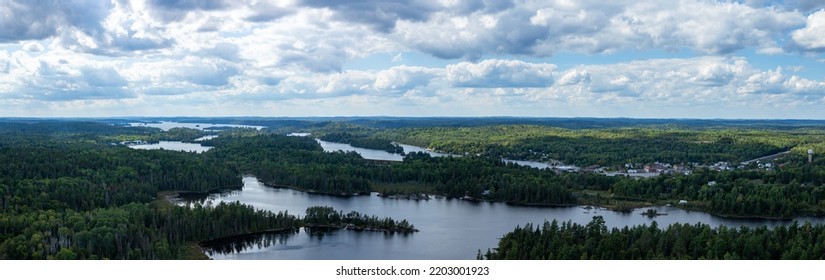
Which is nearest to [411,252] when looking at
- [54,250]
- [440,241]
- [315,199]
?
[440,241]

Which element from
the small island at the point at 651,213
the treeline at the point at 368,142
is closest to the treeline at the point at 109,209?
the small island at the point at 651,213

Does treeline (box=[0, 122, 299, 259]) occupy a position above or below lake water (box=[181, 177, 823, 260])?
above

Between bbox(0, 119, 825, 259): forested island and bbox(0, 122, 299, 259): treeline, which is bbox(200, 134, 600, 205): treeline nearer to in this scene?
bbox(0, 119, 825, 259): forested island

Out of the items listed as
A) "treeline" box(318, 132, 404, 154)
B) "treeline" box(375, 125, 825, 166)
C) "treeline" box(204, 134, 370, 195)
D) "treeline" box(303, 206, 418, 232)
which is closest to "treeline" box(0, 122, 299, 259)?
"treeline" box(303, 206, 418, 232)

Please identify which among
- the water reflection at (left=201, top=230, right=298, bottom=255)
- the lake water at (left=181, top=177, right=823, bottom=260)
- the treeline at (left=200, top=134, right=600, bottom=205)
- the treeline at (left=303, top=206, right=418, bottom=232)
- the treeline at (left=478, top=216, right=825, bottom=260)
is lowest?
the water reflection at (left=201, top=230, right=298, bottom=255)

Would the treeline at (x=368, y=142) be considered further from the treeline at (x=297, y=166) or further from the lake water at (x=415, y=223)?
the lake water at (x=415, y=223)

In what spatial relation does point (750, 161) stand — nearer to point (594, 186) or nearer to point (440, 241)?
point (594, 186)
